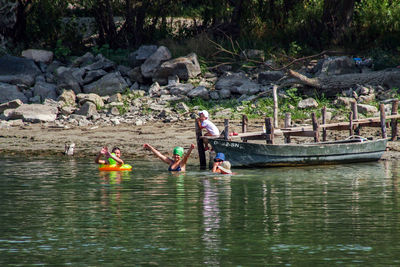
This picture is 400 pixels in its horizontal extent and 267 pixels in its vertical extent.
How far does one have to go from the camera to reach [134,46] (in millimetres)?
35031

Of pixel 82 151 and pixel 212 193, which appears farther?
pixel 82 151

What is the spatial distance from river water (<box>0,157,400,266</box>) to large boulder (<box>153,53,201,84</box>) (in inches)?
481

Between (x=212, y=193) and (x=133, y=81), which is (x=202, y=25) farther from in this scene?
(x=212, y=193)

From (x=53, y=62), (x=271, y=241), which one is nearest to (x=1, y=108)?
(x=53, y=62)

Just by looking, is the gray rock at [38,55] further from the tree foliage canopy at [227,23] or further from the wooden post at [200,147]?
the wooden post at [200,147]

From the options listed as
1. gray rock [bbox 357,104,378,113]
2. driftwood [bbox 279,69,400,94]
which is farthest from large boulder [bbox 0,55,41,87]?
gray rock [bbox 357,104,378,113]

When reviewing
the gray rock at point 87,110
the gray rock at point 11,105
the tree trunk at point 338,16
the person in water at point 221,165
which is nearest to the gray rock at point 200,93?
the gray rock at point 87,110

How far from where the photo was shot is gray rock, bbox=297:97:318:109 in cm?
2594

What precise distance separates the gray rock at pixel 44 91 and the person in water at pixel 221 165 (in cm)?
1335

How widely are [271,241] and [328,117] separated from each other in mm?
15166

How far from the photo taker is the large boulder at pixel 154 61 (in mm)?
30969

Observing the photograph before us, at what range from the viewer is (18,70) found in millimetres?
31656

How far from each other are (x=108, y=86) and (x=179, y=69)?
9.99 ft

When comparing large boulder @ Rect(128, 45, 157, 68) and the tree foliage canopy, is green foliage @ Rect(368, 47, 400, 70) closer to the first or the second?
the tree foliage canopy
